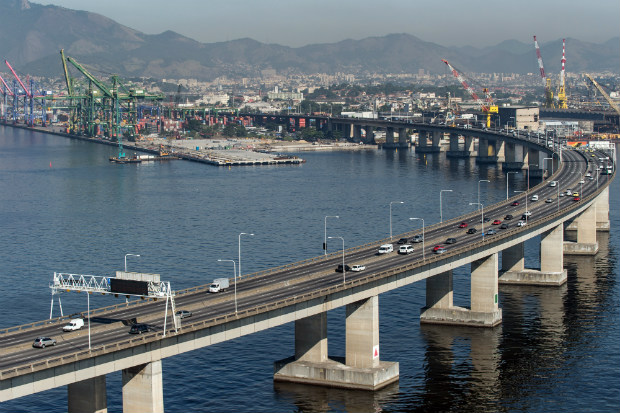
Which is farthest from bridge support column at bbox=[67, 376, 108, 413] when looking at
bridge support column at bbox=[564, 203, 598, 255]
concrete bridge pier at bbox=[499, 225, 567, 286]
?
bridge support column at bbox=[564, 203, 598, 255]

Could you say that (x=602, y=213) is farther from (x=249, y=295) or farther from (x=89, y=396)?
(x=89, y=396)

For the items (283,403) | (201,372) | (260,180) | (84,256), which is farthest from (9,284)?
(260,180)

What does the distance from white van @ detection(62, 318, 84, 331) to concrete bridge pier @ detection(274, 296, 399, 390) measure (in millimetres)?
14393

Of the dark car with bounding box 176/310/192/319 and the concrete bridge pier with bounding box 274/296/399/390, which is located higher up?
the dark car with bounding box 176/310/192/319

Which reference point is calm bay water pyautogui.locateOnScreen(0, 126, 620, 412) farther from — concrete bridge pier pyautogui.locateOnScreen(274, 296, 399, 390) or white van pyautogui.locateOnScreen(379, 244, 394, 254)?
white van pyautogui.locateOnScreen(379, 244, 394, 254)

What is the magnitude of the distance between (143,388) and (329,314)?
30.7 metres

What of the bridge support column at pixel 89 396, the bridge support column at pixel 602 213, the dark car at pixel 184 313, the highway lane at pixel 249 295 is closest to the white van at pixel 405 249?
the highway lane at pixel 249 295

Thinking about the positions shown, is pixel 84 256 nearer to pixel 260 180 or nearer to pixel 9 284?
pixel 9 284

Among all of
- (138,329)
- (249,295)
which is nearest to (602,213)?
(249,295)

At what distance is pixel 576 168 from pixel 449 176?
169ft

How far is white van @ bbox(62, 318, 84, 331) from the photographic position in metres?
56.9

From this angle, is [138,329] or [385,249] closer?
[138,329]

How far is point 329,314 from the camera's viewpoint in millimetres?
82562

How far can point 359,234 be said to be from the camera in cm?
12056
